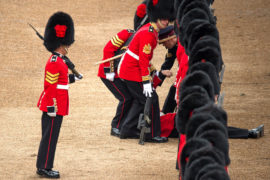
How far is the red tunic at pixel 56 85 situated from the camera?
5.66 m

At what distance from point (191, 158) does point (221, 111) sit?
41 cm

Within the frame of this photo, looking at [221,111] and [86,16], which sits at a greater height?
[86,16]

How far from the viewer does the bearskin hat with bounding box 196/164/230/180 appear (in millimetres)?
2396

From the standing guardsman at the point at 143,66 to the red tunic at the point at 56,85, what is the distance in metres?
1.27

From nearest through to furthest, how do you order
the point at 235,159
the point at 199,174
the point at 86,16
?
the point at 199,174
the point at 235,159
the point at 86,16

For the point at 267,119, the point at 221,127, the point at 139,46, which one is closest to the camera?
the point at 221,127

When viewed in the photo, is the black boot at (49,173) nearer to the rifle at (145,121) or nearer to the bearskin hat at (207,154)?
the rifle at (145,121)

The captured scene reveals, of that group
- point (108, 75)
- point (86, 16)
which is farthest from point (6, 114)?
point (86, 16)

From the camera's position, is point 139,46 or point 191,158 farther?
point 139,46

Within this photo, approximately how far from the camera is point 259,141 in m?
7.05

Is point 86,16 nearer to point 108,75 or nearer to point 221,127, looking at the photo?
point 108,75

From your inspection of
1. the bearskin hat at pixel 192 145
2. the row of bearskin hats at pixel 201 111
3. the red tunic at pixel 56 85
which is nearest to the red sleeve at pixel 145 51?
the red tunic at pixel 56 85

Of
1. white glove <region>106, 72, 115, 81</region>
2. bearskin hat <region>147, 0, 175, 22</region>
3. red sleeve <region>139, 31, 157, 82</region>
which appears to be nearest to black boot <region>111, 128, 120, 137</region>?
white glove <region>106, 72, 115, 81</region>

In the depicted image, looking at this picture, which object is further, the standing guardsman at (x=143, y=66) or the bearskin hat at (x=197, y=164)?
the standing guardsman at (x=143, y=66)
